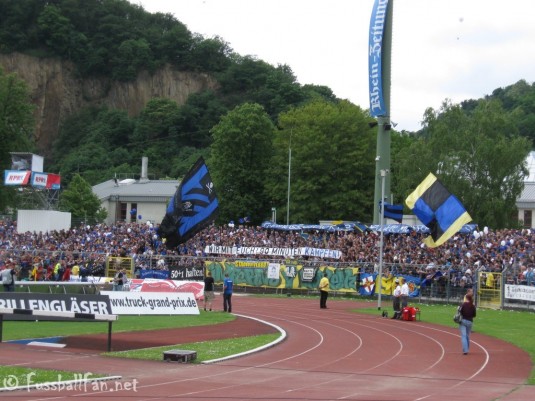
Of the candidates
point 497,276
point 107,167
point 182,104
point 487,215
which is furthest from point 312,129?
point 182,104

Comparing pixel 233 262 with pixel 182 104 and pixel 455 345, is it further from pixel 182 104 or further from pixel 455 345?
pixel 182 104

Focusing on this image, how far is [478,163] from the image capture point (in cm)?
7250

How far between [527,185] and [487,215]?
25063 millimetres

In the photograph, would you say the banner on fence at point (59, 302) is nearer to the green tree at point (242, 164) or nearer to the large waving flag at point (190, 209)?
the large waving flag at point (190, 209)

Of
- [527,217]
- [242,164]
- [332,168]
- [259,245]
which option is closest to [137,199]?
[242,164]

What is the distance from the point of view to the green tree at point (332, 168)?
79.4m

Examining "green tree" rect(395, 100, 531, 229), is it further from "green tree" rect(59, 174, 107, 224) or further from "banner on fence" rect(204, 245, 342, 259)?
"green tree" rect(59, 174, 107, 224)

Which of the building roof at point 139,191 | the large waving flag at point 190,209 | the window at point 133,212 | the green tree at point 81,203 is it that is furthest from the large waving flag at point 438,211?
the green tree at point 81,203

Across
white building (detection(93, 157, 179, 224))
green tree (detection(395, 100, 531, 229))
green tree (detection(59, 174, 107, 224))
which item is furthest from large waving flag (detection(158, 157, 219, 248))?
green tree (detection(59, 174, 107, 224))

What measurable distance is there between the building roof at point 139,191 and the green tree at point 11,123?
2614cm

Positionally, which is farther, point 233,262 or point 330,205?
point 330,205

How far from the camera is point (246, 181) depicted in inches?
3410

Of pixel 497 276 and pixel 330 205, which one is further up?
pixel 330 205

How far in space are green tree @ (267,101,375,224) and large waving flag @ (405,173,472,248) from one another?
129 ft
